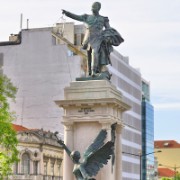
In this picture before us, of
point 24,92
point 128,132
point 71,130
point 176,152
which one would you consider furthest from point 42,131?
point 176,152

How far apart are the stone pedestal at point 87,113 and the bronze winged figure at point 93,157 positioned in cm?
78

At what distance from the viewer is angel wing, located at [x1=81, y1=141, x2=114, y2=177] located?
21750 mm

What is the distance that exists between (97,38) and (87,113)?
2691mm

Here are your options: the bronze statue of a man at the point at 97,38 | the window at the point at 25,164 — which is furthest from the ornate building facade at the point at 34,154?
the bronze statue of a man at the point at 97,38

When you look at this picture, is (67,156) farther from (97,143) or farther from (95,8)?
(95,8)

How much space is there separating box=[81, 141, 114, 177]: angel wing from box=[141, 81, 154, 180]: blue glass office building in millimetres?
97729

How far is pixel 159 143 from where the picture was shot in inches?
7628

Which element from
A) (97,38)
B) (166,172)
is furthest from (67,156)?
(166,172)

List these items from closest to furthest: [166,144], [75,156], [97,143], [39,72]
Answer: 1. [75,156]
2. [97,143]
3. [39,72]
4. [166,144]

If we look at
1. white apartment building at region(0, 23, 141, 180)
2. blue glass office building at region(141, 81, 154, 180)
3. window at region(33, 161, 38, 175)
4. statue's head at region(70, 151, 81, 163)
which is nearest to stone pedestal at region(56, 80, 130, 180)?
statue's head at region(70, 151, 81, 163)

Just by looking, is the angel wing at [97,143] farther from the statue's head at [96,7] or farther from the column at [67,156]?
the statue's head at [96,7]

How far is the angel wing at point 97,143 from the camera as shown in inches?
869

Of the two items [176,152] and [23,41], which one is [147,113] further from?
[176,152]

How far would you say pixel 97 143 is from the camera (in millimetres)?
22250
